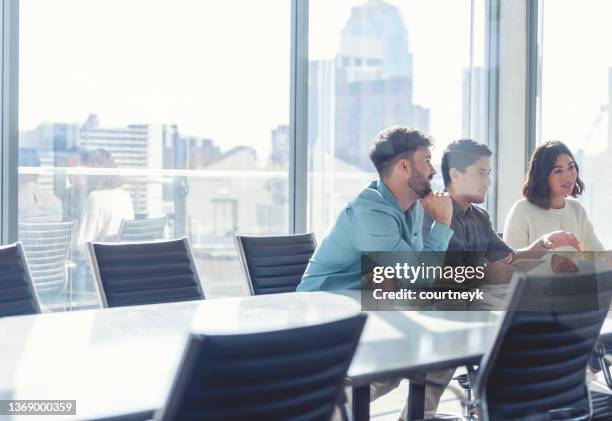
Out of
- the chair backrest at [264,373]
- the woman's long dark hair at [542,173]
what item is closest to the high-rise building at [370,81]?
the woman's long dark hair at [542,173]

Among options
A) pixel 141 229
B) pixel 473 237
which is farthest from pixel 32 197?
pixel 473 237

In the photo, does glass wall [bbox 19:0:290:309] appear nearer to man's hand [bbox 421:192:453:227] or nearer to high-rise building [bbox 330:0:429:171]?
high-rise building [bbox 330:0:429:171]

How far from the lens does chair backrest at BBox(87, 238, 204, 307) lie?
290cm

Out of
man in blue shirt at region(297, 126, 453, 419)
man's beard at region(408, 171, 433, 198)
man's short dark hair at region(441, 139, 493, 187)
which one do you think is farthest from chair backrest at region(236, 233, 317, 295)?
man's short dark hair at region(441, 139, 493, 187)

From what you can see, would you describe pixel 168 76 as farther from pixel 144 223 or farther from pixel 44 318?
pixel 44 318

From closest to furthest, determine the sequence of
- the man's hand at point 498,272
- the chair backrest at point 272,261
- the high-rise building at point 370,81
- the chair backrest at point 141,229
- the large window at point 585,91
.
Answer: the man's hand at point 498,272
the chair backrest at point 272,261
the chair backrest at point 141,229
the high-rise building at point 370,81
the large window at point 585,91

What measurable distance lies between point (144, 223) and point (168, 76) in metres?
0.94

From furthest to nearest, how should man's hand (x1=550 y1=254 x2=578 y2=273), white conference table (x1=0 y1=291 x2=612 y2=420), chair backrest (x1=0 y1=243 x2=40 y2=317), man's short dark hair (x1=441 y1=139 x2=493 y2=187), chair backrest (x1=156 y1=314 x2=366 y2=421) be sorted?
man's short dark hair (x1=441 y1=139 x2=493 y2=187)
man's hand (x1=550 y1=254 x2=578 y2=273)
chair backrest (x1=0 y1=243 x2=40 y2=317)
white conference table (x1=0 y1=291 x2=612 y2=420)
chair backrest (x1=156 y1=314 x2=366 y2=421)

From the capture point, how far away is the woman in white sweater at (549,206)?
3740mm

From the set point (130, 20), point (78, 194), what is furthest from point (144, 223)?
point (130, 20)

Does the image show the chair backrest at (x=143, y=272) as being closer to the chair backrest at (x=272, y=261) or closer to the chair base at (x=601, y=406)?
the chair backrest at (x=272, y=261)

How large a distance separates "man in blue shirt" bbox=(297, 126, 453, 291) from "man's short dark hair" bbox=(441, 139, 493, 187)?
41 cm

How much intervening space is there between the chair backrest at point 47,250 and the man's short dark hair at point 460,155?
218 centimetres

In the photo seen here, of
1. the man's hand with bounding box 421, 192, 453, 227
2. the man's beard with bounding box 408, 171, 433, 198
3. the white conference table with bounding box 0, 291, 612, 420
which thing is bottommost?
the white conference table with bounding box 0, 291, 612, 420
